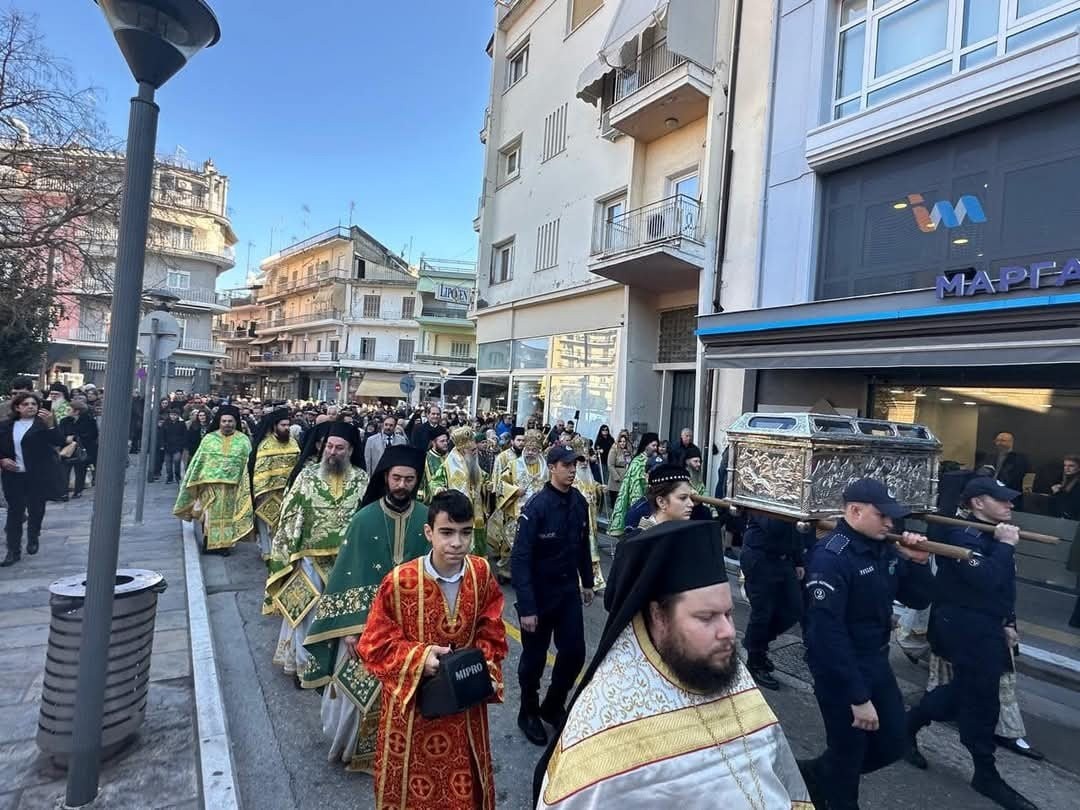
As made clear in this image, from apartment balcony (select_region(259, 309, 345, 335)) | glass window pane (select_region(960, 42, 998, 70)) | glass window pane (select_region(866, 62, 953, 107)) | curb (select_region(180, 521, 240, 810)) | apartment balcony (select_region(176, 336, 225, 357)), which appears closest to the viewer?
curb (select_region(180, 521, 240, 810))

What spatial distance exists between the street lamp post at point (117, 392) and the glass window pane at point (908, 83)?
32.2ft

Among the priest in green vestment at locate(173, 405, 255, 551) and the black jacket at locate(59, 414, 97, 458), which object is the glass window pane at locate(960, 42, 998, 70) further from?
the black jacket at locate(59, 414, 97, 458)

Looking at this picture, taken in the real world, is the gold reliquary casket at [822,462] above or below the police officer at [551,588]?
above

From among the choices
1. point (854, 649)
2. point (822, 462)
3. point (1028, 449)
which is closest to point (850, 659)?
point (854, 649)

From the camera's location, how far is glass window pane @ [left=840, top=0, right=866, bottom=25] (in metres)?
10.2

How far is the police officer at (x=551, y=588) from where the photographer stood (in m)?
4.09

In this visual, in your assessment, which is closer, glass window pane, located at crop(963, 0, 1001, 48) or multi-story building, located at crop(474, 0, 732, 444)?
glass window pane, located at crop(963, 0, 1001, 48)

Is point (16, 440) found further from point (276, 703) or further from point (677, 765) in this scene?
point (677, 765)

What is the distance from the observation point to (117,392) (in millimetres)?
3070

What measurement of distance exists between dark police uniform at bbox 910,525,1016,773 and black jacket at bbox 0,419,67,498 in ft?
30.3

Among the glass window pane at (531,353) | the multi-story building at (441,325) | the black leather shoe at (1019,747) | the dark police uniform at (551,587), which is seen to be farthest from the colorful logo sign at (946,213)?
the multi-story building at (441,325)

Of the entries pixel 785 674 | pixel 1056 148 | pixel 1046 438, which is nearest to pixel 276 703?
pixel 785 674

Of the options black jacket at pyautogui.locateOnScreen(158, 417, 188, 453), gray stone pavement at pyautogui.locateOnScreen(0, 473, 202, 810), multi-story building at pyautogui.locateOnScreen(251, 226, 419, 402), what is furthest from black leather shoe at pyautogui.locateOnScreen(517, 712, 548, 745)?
multi-story building at pyautogui.locateOnScreen(251, 226, 419, 402)

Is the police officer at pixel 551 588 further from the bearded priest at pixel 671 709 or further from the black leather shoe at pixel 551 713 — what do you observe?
the bearded priest at pixel 671 709
